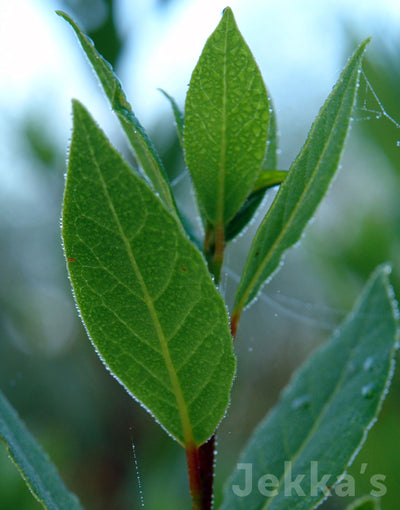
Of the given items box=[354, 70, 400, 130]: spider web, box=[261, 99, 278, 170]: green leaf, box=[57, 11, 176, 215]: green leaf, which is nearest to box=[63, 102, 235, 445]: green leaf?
box=[57, 11, 176, 215]: green leaf

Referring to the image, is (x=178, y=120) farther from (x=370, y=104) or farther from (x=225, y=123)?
(x=370, y=104)

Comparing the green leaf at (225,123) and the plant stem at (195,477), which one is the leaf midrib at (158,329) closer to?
the plant stem at (195,477)

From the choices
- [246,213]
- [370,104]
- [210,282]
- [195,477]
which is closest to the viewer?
[210,282]

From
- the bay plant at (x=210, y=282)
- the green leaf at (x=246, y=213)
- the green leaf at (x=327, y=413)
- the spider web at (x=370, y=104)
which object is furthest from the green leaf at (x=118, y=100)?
the spider web at (x=370, y=104)

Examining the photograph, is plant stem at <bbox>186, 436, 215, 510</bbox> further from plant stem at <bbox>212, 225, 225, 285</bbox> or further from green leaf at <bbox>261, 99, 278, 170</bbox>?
green leaf at <bbox>261, 99, 278, 170</bbox>

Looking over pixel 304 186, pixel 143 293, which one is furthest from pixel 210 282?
pixel 304 186

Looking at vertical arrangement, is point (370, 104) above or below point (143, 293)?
above
